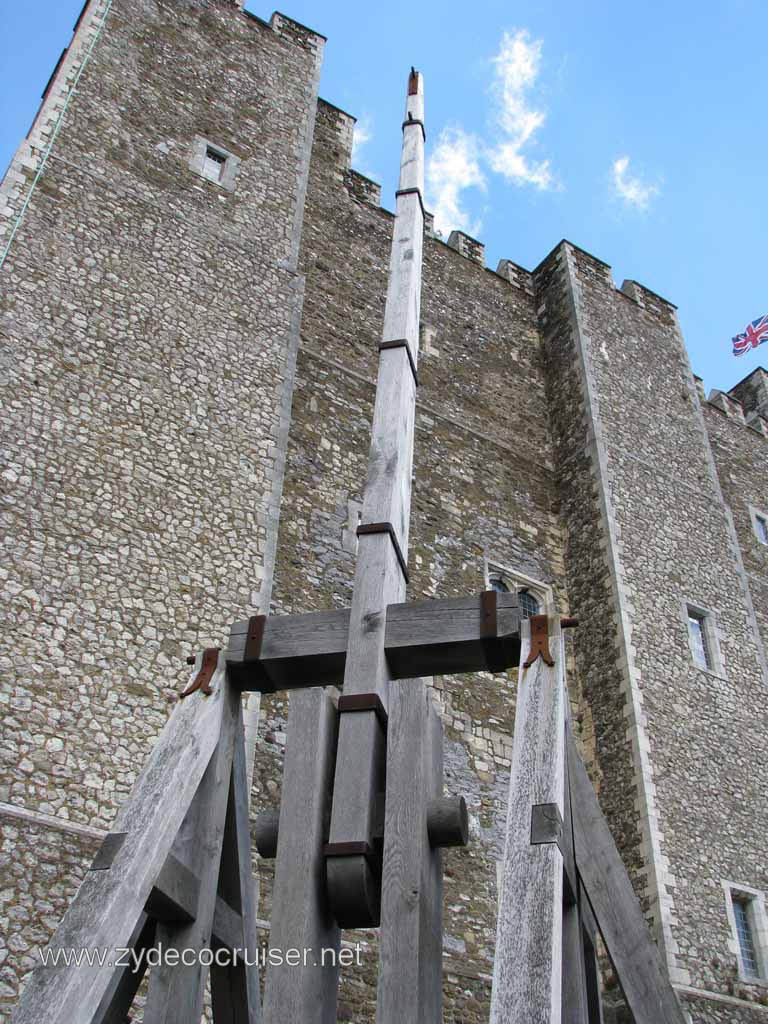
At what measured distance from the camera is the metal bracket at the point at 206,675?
3.63 m

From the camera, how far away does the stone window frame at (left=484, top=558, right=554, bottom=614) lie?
12.1m

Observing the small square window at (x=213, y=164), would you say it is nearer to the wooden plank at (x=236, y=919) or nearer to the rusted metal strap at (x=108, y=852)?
the wooden plank at (x=236, y=919)

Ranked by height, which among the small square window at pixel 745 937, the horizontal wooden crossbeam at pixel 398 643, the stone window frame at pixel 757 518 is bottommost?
the horizontal wooden crossbeam at pixel 398 643

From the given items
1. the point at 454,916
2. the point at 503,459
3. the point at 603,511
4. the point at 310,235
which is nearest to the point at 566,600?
the point at 603,511

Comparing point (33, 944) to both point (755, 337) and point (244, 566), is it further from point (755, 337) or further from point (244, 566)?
point (755, 337)

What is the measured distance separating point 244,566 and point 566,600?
5.41 m

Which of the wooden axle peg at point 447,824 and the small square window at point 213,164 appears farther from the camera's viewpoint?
the small square window at point 213,164

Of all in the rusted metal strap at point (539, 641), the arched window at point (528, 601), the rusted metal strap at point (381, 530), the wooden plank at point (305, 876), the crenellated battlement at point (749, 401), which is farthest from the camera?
the crenellated battlement at point (749, 401)

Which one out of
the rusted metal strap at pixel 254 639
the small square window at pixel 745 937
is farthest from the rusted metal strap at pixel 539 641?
the small square window at pixel 745 937

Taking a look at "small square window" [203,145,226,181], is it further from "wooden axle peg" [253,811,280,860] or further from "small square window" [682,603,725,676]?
"wooden axle peg" [253,811,280,860]

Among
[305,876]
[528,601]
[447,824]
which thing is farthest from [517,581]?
[305,876]

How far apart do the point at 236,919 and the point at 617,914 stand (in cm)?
142

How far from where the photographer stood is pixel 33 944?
608cm

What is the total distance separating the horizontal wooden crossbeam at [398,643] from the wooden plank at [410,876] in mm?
178
